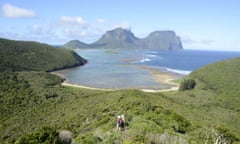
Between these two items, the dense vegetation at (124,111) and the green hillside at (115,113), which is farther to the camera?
the green hillside at (115,113)

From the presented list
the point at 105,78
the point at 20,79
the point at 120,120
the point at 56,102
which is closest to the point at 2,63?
the point at 20,79

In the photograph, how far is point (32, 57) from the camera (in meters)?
97.3

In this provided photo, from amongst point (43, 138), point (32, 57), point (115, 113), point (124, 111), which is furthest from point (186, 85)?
point (32, 57)

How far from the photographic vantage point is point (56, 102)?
4328 cm

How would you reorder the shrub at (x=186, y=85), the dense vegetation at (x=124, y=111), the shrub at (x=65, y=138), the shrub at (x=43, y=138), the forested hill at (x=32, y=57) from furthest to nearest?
1. the forested hill at (x=32, y=57)
2. the shrub at (x=186, y=85)
3. the dense vegetation at (x=124, y=111)
4. the shrub at (x=65, y=138)
5. the shrub at (x=43, y=138)

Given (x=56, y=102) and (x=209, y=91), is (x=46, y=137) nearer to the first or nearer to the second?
(x=56, y=102)

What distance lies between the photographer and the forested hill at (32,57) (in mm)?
83750

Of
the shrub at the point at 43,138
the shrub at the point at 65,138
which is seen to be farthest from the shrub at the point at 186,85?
the shrub at the point at 43,138

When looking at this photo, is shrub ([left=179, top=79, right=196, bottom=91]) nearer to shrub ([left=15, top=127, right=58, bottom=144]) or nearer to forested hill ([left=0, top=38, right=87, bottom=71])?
shrub ([left=15, top=127, right=58, bottom=144])

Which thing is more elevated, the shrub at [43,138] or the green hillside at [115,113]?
the shrub at [43,138]

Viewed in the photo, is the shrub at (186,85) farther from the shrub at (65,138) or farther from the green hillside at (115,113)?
the shrub at (65,138)

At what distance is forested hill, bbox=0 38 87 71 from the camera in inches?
3297

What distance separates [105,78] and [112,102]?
36.9 meters

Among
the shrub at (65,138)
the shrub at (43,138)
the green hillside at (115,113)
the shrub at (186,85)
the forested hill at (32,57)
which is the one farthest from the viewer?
the forested hill at (32,57)
